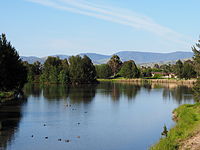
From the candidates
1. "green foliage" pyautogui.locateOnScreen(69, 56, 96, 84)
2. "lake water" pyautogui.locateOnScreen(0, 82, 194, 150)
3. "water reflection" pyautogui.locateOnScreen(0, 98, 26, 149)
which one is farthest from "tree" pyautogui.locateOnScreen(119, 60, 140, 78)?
"water reflection" pyautogui.locateOnScreen(0, 98, 26, 149)

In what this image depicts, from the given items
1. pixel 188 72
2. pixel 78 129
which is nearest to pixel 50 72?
pixel 188 72

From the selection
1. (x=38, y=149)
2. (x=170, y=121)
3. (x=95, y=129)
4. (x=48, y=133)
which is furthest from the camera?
(x=170, y=121)

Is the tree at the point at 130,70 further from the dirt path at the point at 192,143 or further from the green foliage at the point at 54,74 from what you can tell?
the dirt path at the point at 192,143

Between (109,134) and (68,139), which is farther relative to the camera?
(109,134)

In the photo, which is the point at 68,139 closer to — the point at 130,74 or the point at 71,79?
the point at 71,79

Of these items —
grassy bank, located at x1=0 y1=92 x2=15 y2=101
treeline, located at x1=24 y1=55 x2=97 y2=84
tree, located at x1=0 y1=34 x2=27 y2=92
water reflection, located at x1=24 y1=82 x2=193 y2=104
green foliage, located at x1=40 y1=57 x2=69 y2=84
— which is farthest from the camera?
treeline, located at x1=24 y1=55 x2=97 y2=84

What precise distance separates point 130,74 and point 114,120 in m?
150

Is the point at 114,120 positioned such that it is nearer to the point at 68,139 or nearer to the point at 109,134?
the point at 109,134

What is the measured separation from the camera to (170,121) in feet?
157

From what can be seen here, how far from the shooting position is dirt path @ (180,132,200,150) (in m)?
24.7

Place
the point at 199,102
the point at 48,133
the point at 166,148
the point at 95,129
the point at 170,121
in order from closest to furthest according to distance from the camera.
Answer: the point at 166,148, the point at 48,133, the point at 95,129, the point at 170,121, the point at 199,102

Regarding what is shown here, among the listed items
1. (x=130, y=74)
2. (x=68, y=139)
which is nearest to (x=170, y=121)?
(x=68, y=139)

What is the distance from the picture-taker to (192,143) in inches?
1024

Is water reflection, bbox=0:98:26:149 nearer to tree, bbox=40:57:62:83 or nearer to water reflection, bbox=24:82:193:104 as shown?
water reflection, bbox=24:82:193:104
